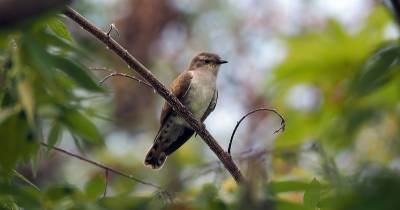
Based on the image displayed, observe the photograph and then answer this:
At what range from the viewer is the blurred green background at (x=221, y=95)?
5.82 feet

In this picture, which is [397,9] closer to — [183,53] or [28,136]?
[28,136]

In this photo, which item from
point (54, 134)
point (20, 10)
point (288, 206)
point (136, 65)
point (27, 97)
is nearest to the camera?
point (20, 10)

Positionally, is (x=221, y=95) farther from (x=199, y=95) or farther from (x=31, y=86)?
(x=31, y=86)

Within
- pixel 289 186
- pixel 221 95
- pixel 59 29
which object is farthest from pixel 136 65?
pixel 221 95

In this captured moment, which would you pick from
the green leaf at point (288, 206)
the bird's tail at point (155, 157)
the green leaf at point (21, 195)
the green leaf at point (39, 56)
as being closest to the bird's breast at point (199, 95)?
the bird's tail at point (155, 157)

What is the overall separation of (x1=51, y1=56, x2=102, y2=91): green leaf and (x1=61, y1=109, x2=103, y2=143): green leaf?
31cm

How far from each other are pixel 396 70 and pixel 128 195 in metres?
1.22

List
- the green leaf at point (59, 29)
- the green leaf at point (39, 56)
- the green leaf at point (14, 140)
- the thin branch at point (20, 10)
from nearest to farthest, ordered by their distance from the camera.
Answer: the thin branch at point (20, 10)
the green leaf at point (39, 56)
the green leaf at point (14, 140)
the green leaf at point (59, 29)

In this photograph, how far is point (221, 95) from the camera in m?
12.7

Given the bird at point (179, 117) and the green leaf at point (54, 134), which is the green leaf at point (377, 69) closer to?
the green leaf at point (54, 134)

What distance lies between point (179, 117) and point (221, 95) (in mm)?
6040

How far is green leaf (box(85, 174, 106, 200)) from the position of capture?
216cm

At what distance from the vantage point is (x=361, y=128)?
204 cm

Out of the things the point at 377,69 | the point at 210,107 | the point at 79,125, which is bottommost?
the point at 79,125
